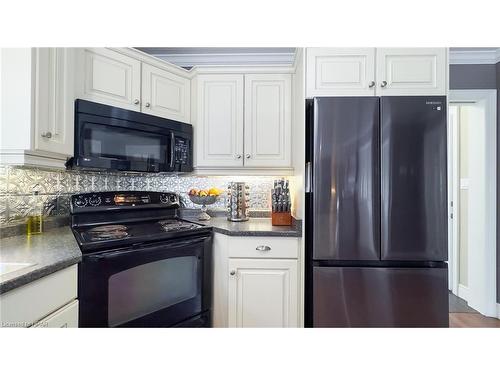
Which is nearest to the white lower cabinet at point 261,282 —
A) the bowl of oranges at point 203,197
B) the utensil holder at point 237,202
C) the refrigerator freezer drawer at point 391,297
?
the refrigerator freezer drawer at point 391,297

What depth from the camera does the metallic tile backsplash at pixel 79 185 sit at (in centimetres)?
123

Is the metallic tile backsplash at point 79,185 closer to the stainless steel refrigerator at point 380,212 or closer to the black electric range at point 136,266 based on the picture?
the black electric range at point 136,266

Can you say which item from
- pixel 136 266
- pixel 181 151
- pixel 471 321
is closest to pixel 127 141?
pixel 181 151

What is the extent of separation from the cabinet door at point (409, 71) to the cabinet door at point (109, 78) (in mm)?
1534

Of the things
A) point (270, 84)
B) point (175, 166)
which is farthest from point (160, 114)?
point (270, 84)

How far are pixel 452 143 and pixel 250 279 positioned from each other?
255 cm

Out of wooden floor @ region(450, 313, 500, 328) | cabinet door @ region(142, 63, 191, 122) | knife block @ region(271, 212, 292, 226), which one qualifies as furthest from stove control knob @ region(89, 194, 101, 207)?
wooden floor @ region(450, 313, 500, 328)

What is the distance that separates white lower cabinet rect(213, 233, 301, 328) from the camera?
146 centimetres

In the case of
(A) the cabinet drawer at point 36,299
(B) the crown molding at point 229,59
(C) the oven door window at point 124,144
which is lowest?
(A) the cabinet drawer at point 36,299

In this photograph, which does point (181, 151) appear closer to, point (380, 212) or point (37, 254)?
point (37, 254)

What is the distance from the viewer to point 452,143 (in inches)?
97.3

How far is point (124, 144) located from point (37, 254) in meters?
0.78

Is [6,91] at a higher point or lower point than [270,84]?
lower
